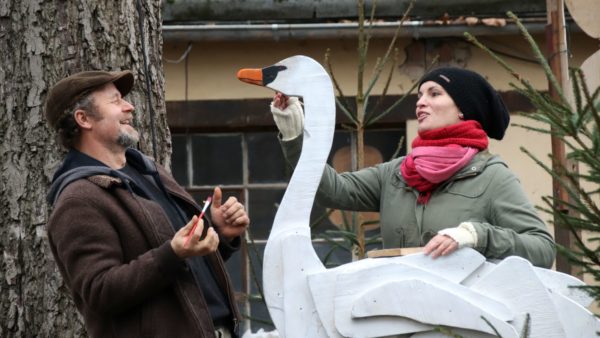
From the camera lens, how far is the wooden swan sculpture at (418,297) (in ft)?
12.4

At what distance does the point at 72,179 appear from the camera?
13.6 feet

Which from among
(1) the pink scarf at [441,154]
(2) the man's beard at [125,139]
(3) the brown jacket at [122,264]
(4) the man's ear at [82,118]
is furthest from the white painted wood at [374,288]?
(4) the man's ear at [82,118]

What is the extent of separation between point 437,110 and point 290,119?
0.42 meters

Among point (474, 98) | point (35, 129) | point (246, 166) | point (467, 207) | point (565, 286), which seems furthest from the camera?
point (246, 166)

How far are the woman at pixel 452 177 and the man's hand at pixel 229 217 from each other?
26 cm

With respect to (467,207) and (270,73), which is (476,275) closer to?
(467,207)

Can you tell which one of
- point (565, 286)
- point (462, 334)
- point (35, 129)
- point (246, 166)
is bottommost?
point (246, 166)

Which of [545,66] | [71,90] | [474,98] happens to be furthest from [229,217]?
[545,66]

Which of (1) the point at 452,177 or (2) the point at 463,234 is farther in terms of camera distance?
(1) the point at 452,177

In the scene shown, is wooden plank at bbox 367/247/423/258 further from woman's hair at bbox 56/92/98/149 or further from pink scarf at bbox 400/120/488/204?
woman's hair at bbox 56/92/98/149

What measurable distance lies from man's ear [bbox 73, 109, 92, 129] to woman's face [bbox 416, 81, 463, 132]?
3.24 feet

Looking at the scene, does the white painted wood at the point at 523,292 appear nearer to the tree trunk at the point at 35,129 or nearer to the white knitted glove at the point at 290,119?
the white knitted glove at the point at 290,119

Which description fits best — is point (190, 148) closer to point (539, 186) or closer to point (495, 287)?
point (539, 186)

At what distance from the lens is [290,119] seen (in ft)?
13.4
